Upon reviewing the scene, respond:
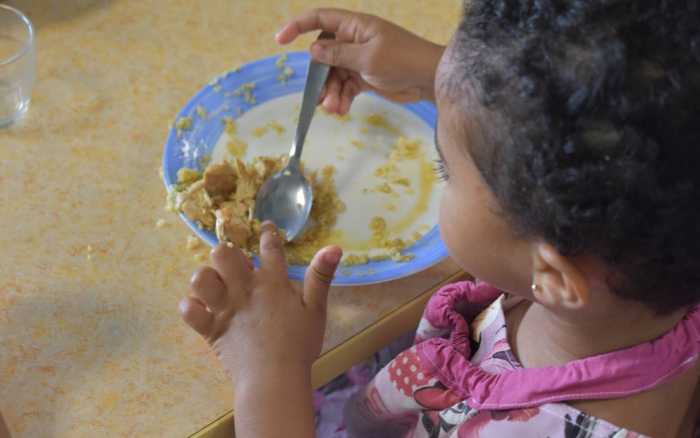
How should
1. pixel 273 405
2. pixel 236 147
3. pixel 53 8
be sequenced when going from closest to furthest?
pixel 273 405
pixel 236 147
pixel 53 8

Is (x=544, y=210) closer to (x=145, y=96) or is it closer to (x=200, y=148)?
(x=200, y=148)

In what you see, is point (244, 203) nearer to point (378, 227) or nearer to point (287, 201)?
point (287, 201)

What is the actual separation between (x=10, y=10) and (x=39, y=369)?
49 centimetres

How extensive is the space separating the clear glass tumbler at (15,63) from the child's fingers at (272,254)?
0.38m

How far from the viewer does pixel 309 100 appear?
0.91 metres

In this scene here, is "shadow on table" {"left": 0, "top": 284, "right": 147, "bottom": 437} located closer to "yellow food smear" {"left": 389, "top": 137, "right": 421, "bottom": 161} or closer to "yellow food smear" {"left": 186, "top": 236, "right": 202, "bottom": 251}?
"yellow food smear" {"left": 186, "top": 236, "right": 202, "bottom": 251}

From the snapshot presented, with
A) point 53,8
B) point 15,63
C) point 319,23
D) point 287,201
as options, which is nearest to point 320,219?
point 287,201

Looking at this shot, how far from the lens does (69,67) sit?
3.17ft

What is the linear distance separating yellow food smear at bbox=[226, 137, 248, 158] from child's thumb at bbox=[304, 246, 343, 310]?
230mm

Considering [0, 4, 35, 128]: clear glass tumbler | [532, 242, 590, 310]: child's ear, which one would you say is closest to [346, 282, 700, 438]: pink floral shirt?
[532, 242, 590, 310]: child's ear

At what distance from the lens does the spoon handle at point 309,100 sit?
0.89m

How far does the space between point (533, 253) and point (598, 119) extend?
0.14 metres

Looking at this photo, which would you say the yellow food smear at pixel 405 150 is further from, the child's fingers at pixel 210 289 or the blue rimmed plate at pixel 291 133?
the child's fingers at pixel 210 289

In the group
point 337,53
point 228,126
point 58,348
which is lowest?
point 58,348
